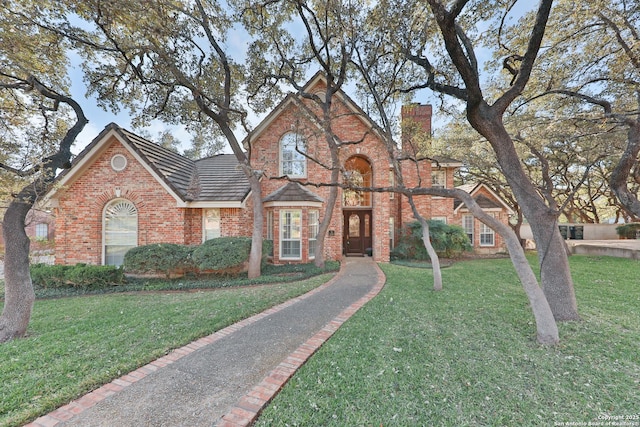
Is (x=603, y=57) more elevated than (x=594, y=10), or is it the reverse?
(x=594, y=10)

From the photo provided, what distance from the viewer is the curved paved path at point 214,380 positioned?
259 cm

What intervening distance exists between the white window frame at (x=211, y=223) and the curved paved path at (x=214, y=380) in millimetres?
6830

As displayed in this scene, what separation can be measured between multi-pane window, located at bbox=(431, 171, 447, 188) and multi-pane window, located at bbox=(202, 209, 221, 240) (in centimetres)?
1347

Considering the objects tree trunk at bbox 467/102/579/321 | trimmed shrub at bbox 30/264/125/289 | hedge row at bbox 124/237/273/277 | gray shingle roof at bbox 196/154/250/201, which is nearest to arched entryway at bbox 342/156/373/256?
gray shingle roof at bbox 196/154/250/201

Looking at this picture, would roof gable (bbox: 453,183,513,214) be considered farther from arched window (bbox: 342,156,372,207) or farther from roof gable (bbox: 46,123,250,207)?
roof gable (bbox: 46,123,250,207)

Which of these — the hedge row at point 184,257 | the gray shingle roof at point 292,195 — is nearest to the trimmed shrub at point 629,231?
the gray shingle roof at point 292,195

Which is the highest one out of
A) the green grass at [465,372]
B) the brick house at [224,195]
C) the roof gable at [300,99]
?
the roof gable at [300,99]

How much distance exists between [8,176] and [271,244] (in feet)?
26.3

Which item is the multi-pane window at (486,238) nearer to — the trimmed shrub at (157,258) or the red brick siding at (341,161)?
the red brick siding at (341,161)

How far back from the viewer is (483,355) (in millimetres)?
3738

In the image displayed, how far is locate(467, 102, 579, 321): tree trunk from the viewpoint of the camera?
4910 mm

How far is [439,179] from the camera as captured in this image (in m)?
17.0

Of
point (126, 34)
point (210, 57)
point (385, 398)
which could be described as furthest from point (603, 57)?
point (126, 34)

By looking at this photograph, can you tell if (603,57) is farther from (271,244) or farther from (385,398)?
(271,244)
